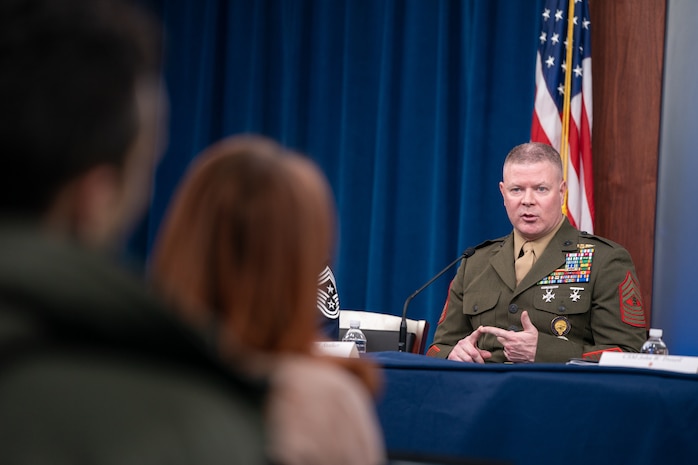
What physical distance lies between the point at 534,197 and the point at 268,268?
271 cm

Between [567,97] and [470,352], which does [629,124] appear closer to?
[567,97]

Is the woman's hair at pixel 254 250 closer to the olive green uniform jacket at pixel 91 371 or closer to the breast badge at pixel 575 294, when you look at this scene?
the olive green uniform jacket at pixel 91 371

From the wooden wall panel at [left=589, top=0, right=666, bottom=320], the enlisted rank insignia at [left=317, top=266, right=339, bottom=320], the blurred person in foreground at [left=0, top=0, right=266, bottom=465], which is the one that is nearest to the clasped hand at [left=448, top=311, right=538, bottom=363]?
the enlisted rank insignia at [left=317, top=266, right=339, bottom=320]

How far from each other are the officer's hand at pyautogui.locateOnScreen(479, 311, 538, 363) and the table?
2.48 ft

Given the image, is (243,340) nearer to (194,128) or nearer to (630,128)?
(630,128)

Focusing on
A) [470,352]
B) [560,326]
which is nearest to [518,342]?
[470,352]

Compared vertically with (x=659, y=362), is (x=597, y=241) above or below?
above

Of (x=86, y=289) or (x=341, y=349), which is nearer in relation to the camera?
(x=86, y=289)

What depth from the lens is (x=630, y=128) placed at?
4.42 metres

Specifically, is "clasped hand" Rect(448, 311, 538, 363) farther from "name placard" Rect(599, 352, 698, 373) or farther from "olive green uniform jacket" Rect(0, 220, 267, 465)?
"olive green uniform jacket" Rect(0, 220, 267, 465)

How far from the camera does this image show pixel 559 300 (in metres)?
3.14

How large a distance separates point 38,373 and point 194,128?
16.8 ft

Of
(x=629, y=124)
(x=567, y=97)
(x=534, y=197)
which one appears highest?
(x=567, y=97)

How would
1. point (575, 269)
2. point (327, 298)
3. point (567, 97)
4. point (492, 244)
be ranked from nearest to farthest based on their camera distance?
point (327, 298) < point (575, 269) < point (492, 244) < point (567, 97)
